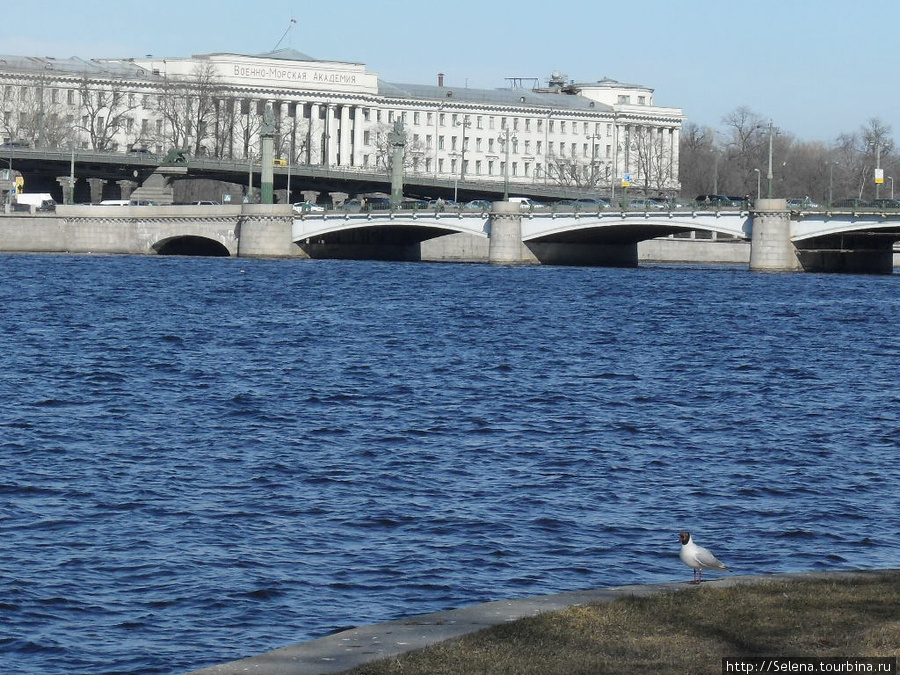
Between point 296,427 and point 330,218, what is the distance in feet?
225

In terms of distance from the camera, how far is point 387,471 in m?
23.6

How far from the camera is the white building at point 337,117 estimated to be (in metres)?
142

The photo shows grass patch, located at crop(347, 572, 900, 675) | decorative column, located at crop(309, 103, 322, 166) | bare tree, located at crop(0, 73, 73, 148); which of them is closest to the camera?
grass patch, located at crop(347, 572, 900, 675)

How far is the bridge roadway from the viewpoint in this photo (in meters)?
86.2

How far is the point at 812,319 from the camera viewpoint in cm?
5759

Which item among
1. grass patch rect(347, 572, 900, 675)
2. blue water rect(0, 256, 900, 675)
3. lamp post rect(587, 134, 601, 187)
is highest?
lamp post rect(587, 134, 601, 187)

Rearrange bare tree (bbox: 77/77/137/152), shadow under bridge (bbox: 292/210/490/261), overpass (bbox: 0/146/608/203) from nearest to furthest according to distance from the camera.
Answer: shadow under bridge (bbox: 292/210/490/261)
overpass (bbox: 0/146/608/203)
bare tree (bbox: 77/77/137/152)

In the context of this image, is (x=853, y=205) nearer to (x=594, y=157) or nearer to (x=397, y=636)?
(x=397, y=636)

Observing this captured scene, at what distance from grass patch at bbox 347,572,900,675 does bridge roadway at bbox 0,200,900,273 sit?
235 ft

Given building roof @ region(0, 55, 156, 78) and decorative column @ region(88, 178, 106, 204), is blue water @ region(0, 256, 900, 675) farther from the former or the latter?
building roof @ region(0, 55, 156, 78)

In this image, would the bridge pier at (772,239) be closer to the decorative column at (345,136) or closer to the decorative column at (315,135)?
the decorative column at (315,135)

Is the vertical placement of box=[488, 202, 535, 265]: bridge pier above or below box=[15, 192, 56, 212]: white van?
below

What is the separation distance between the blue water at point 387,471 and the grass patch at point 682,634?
3.43m

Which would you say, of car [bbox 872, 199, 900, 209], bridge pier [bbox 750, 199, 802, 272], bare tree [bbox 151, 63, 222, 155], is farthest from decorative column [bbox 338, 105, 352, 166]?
car [bbox 872, 199, 900, 209]
